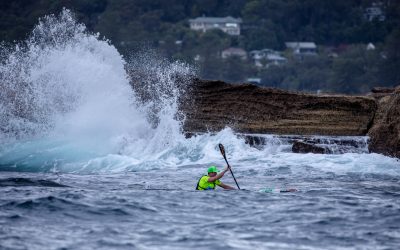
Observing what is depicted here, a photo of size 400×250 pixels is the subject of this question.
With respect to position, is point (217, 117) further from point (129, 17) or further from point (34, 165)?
point (129, 17)

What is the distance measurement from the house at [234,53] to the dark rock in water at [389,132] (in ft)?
219

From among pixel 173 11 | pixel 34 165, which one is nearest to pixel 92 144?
pixel 34 165

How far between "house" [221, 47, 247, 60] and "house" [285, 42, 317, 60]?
4.90m

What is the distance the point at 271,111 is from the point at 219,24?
77713 millimetres

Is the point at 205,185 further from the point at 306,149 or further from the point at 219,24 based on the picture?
the point at 219,24

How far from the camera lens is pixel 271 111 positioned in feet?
87.5

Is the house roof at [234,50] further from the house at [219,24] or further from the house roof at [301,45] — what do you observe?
the house roof at [301,45]

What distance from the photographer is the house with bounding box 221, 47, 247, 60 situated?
93.2 m

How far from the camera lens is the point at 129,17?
88.2 metres

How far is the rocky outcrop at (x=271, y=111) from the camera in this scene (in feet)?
85.9

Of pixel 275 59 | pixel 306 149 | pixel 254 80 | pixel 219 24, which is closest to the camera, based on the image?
pixel 306 149

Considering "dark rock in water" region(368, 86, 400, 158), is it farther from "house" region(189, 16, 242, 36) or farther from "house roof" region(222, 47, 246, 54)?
Answer: "house" region(189, 16, 242, 36)

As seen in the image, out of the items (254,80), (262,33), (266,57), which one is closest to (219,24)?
(262,33)

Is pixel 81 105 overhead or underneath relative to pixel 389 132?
overhead
